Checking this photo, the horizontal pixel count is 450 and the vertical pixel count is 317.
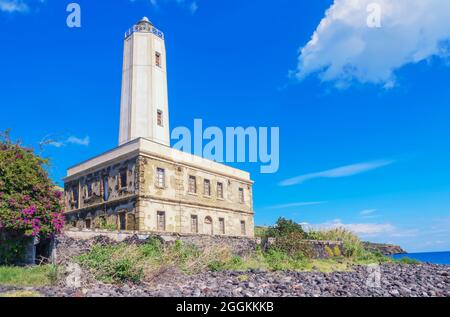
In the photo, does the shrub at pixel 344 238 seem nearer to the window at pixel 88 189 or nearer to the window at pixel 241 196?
the window at pixel 241 196

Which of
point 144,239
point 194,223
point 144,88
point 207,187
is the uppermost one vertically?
point 144,88

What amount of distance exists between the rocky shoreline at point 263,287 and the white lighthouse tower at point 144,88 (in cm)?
1419

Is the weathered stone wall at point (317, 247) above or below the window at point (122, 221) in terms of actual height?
below

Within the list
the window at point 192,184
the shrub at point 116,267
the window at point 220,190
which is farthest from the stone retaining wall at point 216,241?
the window at point 220,190

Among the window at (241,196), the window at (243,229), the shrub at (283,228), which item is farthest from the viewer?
the window at (241,196)

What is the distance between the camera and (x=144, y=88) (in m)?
25.1

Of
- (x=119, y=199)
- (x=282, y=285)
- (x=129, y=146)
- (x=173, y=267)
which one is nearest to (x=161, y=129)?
(x=129, y=146)

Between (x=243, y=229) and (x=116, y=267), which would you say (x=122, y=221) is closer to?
(x=243, y=229)

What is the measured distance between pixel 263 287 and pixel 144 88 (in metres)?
18.0

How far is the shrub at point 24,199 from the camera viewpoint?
41.4 ft

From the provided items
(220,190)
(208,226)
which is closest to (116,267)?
(208,226)

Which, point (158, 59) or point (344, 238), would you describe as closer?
point (344, 238)

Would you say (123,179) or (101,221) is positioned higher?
(123,179)
